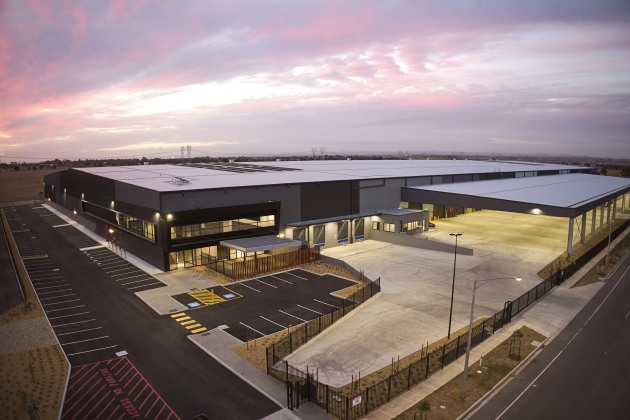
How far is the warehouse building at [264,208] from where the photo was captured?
49.7 metres

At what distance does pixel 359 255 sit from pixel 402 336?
25211 millimetres

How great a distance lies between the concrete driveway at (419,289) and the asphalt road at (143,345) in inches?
214

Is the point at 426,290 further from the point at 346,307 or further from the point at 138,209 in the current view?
the point at 138,209

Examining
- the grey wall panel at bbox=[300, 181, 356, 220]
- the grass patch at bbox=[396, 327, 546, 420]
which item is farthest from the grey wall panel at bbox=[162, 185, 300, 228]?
the grass patch at bbox=[396, 327, 546, 420]

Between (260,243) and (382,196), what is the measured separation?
2726 centimetres

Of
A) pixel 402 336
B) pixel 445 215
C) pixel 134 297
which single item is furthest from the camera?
pixel 445 215

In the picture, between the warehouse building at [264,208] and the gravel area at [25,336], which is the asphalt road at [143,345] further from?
the warehouse building at [264,208]

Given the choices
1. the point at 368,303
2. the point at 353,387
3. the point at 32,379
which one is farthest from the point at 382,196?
the point at 32,379

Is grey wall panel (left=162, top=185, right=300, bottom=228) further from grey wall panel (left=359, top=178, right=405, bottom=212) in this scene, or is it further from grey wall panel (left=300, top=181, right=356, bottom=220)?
grey wall panel (left=359, top=178, right=405, bottom=212)

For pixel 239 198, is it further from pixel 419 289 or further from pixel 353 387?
pixel 353 387

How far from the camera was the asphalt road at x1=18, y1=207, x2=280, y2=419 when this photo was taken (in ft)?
75.4

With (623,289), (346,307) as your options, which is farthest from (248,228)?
(623,289)

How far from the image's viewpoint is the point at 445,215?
286ft

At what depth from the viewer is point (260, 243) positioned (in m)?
50.7
